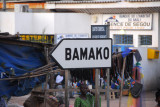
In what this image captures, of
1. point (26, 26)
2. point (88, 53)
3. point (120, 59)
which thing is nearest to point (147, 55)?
point (26, 26)

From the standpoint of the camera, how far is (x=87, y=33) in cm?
2080

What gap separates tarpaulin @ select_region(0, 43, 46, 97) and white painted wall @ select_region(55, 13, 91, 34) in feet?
41.4

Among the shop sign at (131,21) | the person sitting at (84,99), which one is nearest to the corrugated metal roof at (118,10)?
the shop sign at (131,21)

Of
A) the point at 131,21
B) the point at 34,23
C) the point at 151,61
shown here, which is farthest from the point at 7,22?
the point at 151,61

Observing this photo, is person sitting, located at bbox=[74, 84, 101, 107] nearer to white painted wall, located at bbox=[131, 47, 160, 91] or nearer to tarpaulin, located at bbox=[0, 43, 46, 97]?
tarpaulin, located at bbox=[0, 43, 46, 97]

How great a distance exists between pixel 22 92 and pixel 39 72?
56cm

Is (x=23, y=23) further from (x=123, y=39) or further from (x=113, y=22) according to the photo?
(x=123, y=39)

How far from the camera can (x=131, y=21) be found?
1959cm

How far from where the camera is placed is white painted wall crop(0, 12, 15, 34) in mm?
20078

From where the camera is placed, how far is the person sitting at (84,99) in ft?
20.9

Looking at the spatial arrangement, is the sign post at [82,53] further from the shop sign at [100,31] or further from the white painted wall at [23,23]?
the white painted wall at [23,23]

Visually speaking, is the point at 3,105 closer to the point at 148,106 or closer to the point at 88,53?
the point at 88,53

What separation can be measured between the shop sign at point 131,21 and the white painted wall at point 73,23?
1.33 metres

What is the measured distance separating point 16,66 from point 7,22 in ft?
42.5
